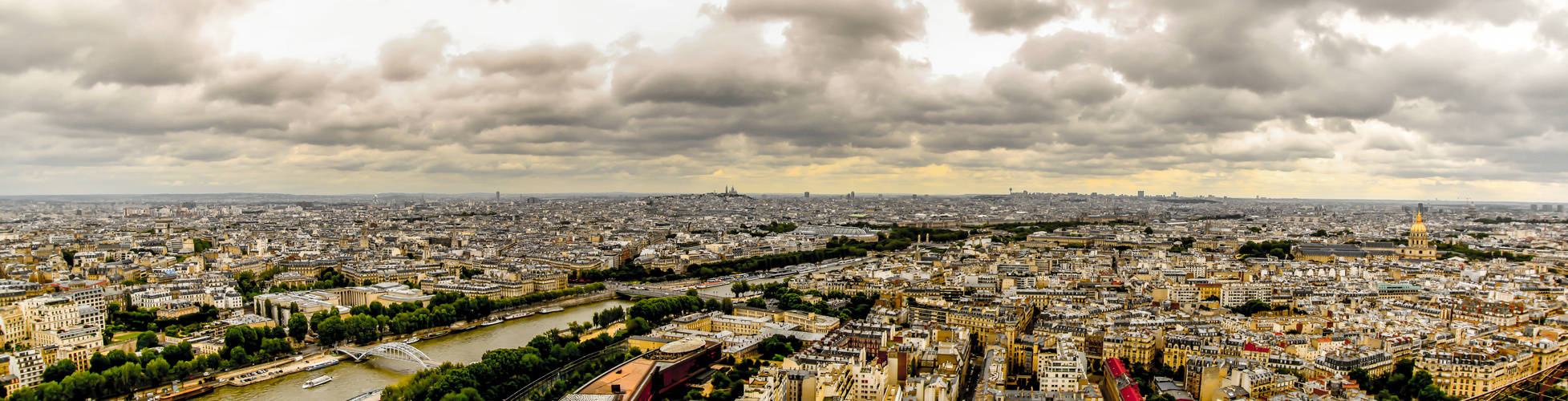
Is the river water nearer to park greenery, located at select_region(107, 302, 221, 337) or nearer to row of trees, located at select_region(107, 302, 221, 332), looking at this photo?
park greenery, located at select_region(107, 302, 221, 337)

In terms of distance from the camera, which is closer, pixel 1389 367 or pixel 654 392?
pixel 654 392

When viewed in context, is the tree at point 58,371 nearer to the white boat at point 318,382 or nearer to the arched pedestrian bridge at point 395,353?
the white boat at point 318,382

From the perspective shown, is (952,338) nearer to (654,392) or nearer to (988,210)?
(654,392)

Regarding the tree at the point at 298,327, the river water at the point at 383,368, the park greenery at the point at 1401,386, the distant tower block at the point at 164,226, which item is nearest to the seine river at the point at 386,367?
the river water at the point at 383,368

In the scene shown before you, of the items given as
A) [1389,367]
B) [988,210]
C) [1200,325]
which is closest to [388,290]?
[1200,325]

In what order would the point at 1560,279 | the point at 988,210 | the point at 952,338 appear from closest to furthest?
1. the point at 952,338
2. the point at 1560,279
3. the point at 988,210

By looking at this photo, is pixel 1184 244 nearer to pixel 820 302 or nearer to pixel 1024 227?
pixel 1024 227
